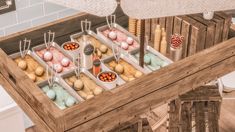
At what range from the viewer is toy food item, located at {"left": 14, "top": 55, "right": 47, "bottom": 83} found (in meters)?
2.98

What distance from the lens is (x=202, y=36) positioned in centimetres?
313

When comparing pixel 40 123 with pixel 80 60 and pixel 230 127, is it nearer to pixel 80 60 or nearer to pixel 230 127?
pixel 80 60

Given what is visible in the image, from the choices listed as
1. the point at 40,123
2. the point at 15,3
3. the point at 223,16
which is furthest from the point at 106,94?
the point at 15,3

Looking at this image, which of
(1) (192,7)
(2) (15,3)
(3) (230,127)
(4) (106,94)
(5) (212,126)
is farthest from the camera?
(3) (230,127)

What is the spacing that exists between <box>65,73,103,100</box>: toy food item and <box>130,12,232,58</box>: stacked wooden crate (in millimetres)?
671

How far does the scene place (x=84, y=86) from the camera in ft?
9.59

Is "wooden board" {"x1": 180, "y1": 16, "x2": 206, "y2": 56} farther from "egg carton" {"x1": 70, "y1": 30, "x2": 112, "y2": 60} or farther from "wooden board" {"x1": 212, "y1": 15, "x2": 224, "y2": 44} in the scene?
"egg carton" {"x1": 70, "y1": 30, "x2": 112, "y2": 60}

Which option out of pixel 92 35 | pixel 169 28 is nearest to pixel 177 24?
pixel 169 28

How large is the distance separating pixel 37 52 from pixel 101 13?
1435 millimetres

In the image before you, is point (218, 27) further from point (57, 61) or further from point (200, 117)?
point (57, 61)

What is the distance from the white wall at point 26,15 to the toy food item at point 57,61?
761mm

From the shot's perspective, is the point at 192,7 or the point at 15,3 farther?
the point at 15,3

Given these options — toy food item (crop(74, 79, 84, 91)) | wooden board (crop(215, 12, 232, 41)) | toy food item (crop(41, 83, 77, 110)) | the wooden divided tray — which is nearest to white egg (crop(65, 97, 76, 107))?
toy food item (crop(41, 83, 77, 110))

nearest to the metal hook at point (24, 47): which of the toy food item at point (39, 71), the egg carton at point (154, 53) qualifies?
the toy food item at point (39, 71)
